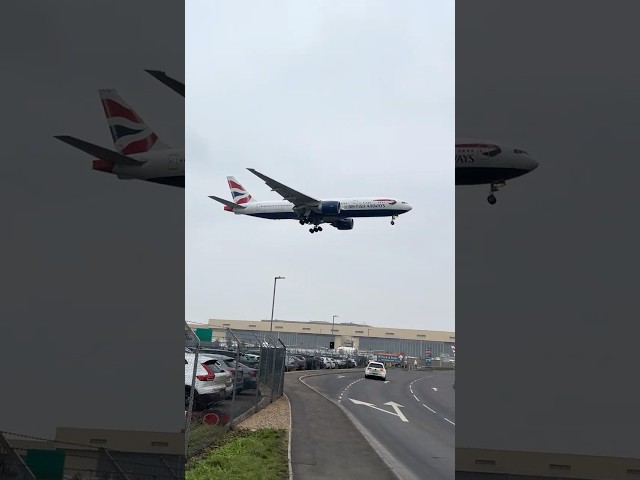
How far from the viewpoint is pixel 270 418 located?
774 cm

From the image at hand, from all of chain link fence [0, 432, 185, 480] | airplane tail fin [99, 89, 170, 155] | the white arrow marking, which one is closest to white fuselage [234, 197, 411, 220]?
airplane tail fin [99, 89, 170, 155]

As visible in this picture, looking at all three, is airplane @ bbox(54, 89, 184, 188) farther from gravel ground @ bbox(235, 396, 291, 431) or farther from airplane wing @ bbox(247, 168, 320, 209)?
gravel ground @ bbox(235, 396, 291, 431)

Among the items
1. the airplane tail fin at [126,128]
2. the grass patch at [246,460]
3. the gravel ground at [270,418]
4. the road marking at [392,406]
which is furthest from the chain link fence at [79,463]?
the road marking at [392,406]

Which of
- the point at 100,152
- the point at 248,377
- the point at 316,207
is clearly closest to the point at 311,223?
the point at 316,207

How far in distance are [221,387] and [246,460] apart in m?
2.90

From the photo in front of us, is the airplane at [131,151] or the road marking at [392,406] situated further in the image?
the road marking at [392,406]

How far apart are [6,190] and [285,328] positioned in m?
4.69

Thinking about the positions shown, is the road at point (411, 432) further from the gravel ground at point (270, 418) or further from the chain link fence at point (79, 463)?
the chain link fence at point (79, 463)

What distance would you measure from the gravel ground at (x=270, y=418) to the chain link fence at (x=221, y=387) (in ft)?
0.36
